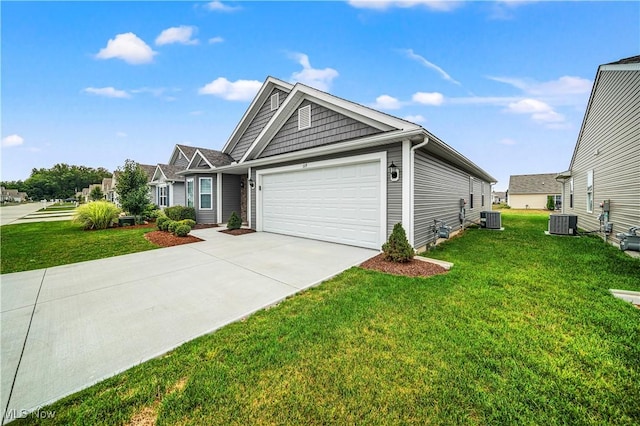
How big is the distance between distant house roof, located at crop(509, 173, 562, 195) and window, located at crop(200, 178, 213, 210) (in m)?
42.8

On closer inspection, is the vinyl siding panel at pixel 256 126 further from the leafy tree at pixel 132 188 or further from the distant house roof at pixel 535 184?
the distant house roof at pixel 535 184

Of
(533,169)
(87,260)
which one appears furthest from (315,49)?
(533,169)

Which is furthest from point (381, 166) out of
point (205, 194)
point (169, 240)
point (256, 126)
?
point (205, 194)

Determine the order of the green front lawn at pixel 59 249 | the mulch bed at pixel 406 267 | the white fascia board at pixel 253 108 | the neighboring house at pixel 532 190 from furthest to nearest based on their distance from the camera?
the neighboring house at pixel 532 190 → the white fascia board at pixel 253 108 → the green front lawn at pixel 59 249 → the mulch bed at pixel 406 267

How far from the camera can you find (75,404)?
1.87 metres

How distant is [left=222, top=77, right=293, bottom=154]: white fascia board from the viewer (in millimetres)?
12067

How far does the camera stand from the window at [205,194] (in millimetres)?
13406

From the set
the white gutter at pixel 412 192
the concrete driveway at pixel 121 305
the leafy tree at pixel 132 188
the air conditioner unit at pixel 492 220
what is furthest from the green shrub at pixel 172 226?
the air conditioner unit at pixel 492 220

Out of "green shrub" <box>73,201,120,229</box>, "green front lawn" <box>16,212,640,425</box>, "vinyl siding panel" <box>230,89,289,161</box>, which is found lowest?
"green front lawn" <box>16,212,640,425</box>

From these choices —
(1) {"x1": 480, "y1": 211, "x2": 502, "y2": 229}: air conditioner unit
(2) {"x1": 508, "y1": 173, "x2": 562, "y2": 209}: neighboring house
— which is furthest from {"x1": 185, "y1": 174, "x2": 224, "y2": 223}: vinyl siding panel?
(2) {"x1": 508, "y1": 173, "x2": 562, "y2": 209}: neighboring house

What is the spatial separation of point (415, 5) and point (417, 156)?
6476 mm

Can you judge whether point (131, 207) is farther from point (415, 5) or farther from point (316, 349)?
point (415, 5)

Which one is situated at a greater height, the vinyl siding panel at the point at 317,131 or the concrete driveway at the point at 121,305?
the vinyl siding panel at the point at 317,131

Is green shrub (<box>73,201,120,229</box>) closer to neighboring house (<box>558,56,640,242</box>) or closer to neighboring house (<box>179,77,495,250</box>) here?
neighboring house (<box>179,77,495,250</box>)
